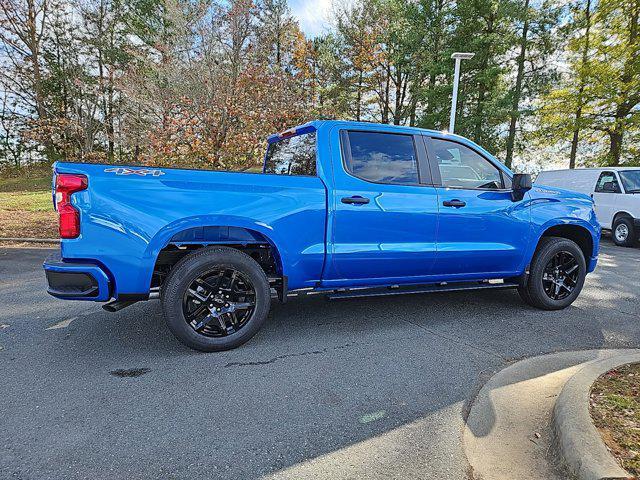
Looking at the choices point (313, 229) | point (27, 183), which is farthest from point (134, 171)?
point (27, 183)

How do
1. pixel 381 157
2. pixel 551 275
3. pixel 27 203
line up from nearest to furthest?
pixel 381 157
pixel 551 275
pixel 27 203

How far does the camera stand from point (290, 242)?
3535 mm

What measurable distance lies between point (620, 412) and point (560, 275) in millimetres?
2792

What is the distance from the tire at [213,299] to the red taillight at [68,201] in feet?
2.56

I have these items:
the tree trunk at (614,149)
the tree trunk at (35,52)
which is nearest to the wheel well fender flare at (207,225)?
the tree trunk at (35,52)

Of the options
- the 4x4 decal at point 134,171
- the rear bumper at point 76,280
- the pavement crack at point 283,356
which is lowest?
the pavement crack at point 283,356

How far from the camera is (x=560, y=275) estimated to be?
4840mm

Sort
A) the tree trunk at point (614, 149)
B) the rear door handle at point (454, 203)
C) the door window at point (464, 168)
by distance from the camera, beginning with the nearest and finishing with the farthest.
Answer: the rear door handle at point (454, 203)
the door window at point (464, 168)
the tree trunk at point (614, 149)

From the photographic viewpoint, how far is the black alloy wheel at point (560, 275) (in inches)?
189

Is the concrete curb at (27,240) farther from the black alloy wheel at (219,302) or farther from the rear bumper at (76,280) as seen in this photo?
the black alloy wheel at (219,302)

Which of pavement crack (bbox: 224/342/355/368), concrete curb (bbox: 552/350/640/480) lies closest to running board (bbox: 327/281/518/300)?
pavement crack (bbox: 224/342/355/368)

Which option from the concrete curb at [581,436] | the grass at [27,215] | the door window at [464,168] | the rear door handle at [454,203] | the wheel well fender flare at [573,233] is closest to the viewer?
the concrete curb at [581,436]

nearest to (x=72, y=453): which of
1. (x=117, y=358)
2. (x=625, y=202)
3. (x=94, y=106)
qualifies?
(x=117, y=358)

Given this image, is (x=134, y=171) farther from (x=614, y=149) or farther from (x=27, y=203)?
(x=614, y=149)
